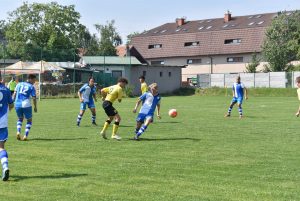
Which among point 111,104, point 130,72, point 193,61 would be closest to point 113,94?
point 111,104

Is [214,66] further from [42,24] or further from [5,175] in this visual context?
[5,175]

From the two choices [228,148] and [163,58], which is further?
[163,58]

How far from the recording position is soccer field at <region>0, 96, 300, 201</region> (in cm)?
812

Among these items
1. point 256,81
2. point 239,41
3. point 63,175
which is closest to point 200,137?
point 63,175

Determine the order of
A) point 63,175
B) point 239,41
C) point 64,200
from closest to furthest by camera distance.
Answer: point 64,200
point 63,175
point 239,41

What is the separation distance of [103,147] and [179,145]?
2006 millimetres

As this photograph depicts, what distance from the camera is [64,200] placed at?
7.64 meters

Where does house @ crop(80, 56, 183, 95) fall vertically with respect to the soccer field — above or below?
above

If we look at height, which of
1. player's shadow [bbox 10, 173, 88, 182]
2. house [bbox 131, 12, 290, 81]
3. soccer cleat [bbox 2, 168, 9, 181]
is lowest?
player's shadow [bbox 10, 173, 88, 182]

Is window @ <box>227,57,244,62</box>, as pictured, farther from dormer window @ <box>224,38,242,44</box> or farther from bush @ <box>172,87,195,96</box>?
bush @ <box>172,87,195,96</box>

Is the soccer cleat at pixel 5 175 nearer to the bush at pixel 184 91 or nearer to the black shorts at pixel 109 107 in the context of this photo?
the black shorts at pixel 109 107

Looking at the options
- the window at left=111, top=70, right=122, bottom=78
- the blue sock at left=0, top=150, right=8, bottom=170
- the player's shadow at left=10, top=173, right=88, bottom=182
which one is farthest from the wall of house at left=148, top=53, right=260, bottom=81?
the blue sock at left=0, top=150, right=8, bottom=170

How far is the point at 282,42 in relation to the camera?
6147cm

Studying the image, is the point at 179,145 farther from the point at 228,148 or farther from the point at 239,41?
the point at 239,41
